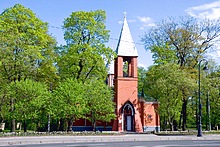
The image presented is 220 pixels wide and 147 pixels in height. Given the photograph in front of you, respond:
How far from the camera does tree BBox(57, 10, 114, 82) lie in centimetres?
4056

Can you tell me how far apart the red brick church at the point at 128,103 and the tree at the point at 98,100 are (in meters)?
3.88

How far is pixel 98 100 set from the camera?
38.8 metres

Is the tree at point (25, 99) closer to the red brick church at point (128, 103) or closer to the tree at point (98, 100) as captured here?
the tree at point (98, 100)

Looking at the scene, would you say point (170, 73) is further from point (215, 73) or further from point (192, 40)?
point (215, 73)

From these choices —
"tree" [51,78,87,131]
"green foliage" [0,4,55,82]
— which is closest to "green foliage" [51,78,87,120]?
"tree" [51,78,87,131]

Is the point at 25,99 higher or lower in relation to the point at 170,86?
lower

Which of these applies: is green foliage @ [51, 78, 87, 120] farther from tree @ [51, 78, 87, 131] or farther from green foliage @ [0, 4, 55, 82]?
green foliage @ [0, 4, 55, 82]

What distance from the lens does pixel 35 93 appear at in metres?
35.0

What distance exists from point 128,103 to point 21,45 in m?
15.9

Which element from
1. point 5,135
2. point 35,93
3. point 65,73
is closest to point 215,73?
point 65,73

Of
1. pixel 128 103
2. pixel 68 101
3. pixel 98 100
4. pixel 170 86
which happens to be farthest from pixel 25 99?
pixel 170 86

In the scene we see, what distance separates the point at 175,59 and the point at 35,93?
19818 millimetres

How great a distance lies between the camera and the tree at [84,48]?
1597 inches

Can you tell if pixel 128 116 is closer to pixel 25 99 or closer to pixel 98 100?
pixel 98 100
